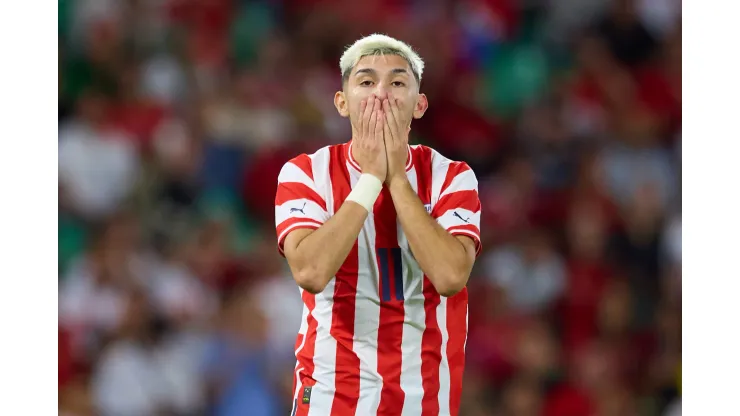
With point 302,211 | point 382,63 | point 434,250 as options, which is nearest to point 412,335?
point 434,250

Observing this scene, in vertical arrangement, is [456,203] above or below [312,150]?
below

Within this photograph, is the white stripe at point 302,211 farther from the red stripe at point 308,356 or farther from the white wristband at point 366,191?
the red stripe at point 308,356

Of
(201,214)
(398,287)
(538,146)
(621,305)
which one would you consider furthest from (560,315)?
(398,287)

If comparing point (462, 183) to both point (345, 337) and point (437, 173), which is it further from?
point (345, 337)

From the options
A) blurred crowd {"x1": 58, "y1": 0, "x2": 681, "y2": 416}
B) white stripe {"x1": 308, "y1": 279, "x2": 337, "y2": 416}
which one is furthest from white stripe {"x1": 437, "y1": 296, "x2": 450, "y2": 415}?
blurred crowd {"x1": 58, "y1": 0, "x2": 681, "y2": 416}

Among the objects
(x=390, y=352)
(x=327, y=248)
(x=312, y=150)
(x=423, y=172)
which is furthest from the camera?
(x=312, y=150)

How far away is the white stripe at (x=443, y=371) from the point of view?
2.65 meters

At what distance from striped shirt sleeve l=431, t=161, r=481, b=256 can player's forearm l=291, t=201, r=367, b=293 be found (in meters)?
0.32

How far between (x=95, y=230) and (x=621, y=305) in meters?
3.37

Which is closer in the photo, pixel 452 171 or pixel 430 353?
pixel 430 353

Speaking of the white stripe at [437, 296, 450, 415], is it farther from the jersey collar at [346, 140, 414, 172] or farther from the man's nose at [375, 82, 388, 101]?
the man's nose at [375, 82, 388, 101]

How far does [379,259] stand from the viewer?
2660 mm

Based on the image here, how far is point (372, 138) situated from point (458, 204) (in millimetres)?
353

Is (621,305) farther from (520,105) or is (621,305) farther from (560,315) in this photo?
(520,105)
